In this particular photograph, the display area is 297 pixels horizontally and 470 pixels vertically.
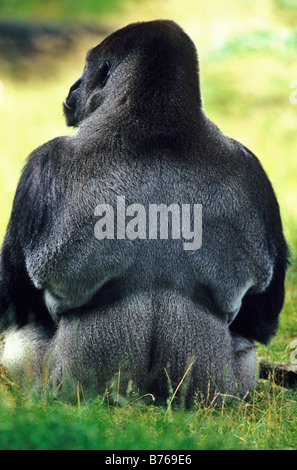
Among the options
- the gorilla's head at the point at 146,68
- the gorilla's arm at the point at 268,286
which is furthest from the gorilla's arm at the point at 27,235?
the gorilla's arm at the point at 268,286

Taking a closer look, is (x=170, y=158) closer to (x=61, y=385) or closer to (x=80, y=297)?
(x=80, y=297)

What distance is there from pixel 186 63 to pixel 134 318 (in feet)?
3.75

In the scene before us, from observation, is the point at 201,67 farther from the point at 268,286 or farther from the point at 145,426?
the point at 145,426

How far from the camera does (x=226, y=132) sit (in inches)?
400

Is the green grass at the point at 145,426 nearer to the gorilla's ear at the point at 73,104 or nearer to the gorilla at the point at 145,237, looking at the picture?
the gorilla at the point at 145,237

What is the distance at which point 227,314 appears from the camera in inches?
125

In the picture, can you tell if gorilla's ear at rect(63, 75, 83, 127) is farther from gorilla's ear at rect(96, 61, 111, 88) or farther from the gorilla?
the gorilla

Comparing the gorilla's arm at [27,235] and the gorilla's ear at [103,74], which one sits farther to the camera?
the gorilla's ear at [103,74]

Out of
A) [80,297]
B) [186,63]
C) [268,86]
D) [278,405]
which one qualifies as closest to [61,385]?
[80,297]

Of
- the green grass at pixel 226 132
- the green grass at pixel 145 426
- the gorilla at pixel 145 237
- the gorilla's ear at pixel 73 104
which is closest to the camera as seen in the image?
the green grass at pixel 145 426

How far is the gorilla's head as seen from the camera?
120 inches

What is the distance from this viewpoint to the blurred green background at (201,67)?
29.0ft

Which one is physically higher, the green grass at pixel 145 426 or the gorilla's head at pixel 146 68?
the gorilla's head at pixel 146 68

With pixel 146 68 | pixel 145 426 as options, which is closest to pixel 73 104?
pixel 146 68
